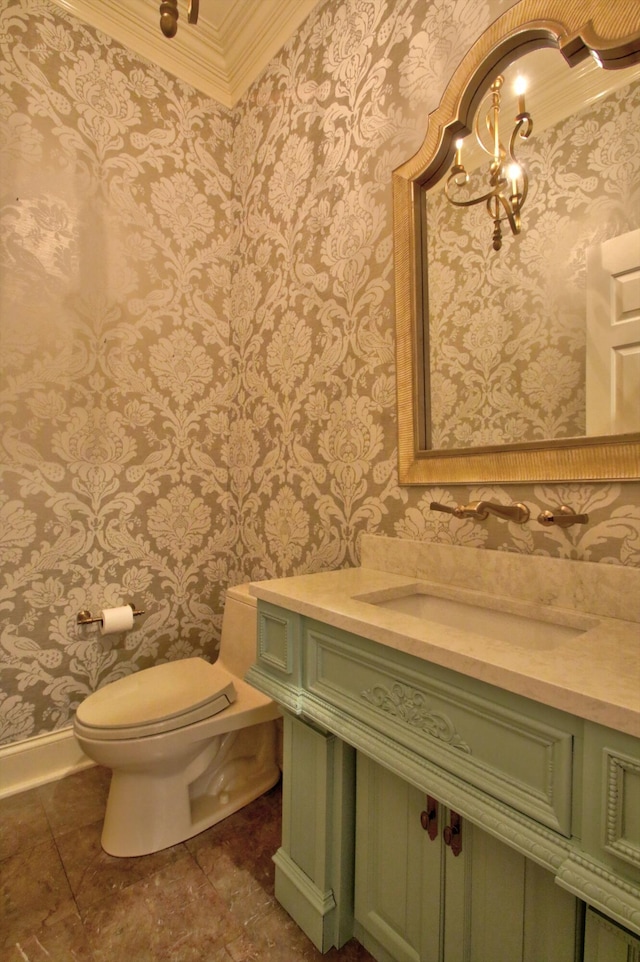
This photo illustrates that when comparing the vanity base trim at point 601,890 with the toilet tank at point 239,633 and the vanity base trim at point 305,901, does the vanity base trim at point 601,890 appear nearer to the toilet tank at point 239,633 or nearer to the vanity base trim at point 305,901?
the vanity base trim at point 305,901

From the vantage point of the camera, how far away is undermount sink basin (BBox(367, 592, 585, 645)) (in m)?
0.91

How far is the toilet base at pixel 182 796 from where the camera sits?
4.17 ft

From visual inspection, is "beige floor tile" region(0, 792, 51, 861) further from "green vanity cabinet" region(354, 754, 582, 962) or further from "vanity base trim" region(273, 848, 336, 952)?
"green vanity cabinet" region(354, 754, 582, 962)

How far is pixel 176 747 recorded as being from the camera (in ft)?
4.00

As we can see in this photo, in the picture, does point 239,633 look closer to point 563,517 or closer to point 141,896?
point 141,896

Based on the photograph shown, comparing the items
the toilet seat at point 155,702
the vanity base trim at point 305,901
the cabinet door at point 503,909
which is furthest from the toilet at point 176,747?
the cabinet door at point 503,909

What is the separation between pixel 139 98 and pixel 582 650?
2391mm

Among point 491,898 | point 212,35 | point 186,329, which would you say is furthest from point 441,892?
point 212,35

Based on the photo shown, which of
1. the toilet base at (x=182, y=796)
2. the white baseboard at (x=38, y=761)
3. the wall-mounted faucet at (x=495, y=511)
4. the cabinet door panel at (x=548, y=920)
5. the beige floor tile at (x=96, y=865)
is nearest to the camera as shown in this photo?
the cabinet door panel at (x=548, y=920)

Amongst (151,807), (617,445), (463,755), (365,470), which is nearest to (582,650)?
(463,755)

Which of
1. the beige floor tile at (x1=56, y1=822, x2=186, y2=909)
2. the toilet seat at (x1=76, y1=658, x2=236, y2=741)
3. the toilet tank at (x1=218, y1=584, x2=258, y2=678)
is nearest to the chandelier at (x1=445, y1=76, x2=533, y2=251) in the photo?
the toilet tank at (x1=218, y1=584, x2=258, y2=678)

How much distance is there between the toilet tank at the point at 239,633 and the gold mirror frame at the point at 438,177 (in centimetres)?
76

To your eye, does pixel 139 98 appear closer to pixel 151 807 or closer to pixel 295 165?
pixel 295 165

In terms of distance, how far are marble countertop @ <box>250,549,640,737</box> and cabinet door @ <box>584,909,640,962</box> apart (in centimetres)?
32
